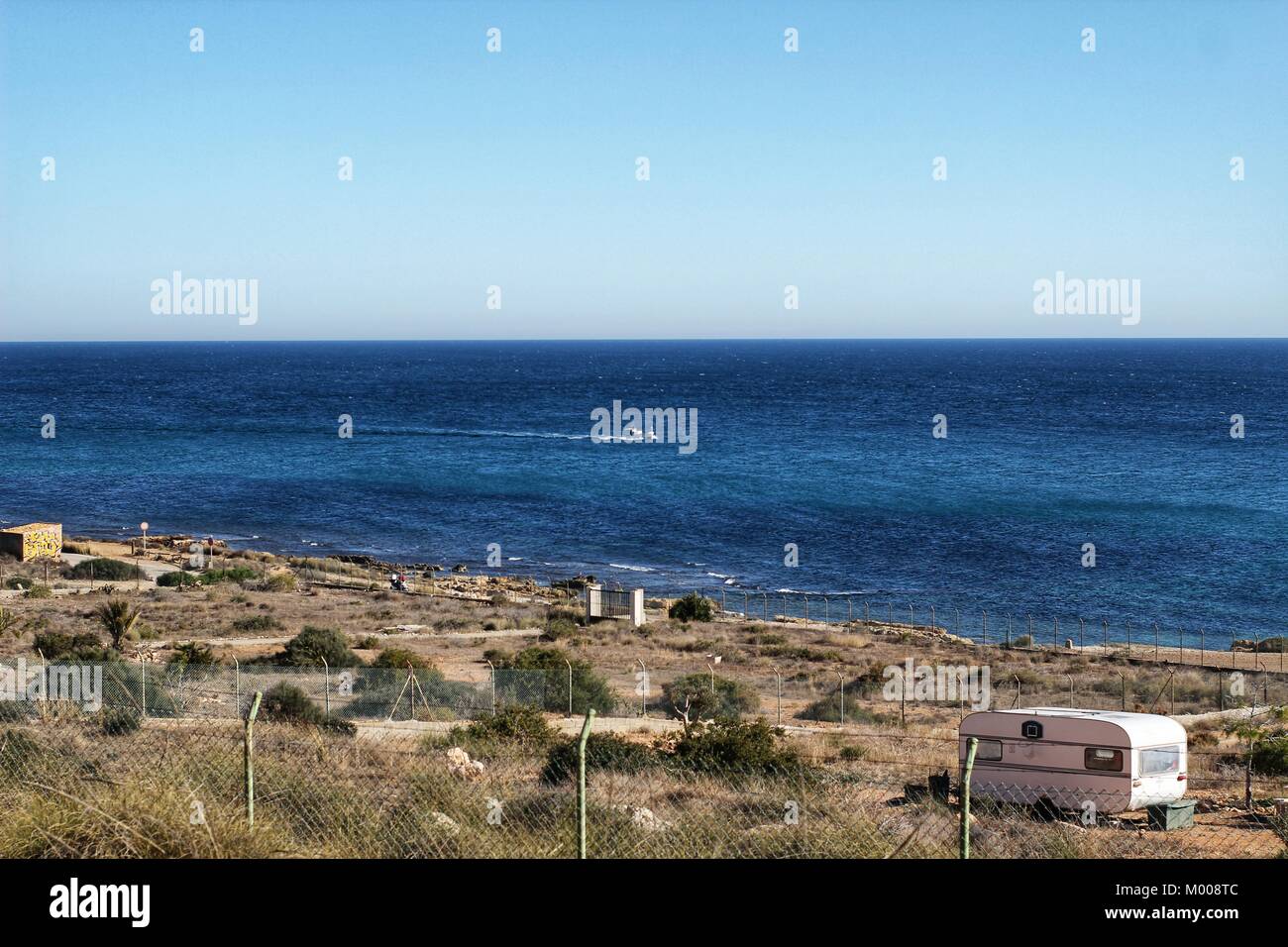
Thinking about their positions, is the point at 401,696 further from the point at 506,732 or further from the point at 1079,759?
the point at 1079,759

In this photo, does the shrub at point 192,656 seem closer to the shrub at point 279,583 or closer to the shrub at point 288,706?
the shrub at point 288,706

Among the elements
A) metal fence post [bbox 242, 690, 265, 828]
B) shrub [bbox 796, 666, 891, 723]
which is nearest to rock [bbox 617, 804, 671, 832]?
metal fence post [bbox 242, 690, 265, 828]

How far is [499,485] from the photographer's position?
8531 centimetres

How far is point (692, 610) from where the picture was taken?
141 feet

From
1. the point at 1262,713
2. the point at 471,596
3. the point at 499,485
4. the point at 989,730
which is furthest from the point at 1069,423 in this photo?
the point at 989,730

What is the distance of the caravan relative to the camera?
50.6 ft

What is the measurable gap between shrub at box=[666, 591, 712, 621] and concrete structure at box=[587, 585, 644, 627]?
2.86m

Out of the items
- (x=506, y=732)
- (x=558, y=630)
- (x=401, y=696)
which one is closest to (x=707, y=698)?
(x=401, y=696)

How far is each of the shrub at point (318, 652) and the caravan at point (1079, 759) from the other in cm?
1562

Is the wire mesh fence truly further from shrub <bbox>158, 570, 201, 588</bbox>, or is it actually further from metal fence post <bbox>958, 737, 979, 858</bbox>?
shrub <bbox>158, 570, 201, 588</bbox>

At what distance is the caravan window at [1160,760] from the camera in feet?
51.0

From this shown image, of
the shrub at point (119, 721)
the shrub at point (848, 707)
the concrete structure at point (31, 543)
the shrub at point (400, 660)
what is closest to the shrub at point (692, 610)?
the shrub at point (848, 707)
